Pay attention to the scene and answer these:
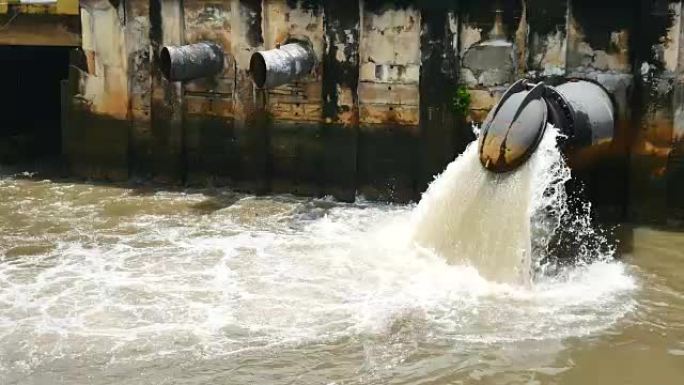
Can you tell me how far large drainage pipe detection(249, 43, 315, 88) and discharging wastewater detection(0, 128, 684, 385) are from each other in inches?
67.8

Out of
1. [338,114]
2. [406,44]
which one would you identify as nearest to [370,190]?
[338,114]

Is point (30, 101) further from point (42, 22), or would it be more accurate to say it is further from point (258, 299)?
point (258, 299)

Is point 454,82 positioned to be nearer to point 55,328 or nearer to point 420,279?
point 420,279

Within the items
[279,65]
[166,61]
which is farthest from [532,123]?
[166,61]

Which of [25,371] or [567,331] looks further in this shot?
[567,331]

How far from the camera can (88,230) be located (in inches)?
436

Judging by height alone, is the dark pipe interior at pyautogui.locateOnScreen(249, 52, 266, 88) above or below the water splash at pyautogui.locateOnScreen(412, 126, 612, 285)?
above

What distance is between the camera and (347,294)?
8688 millimetres

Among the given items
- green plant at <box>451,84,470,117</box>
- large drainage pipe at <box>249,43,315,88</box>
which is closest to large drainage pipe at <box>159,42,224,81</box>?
large drainage pipe at <box>249,43,315,88</box>

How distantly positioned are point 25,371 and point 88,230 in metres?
4.16

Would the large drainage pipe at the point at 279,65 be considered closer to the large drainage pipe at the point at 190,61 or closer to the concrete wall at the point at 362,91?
the concrete wall at the point at 362,91

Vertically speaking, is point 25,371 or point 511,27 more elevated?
point 511,27

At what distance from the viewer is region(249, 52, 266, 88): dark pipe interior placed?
11.4 metres

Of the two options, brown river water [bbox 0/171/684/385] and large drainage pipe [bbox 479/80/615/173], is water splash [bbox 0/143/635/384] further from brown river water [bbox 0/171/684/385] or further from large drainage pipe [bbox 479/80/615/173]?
large drainage pipe [bbox 479/80/615/173]
